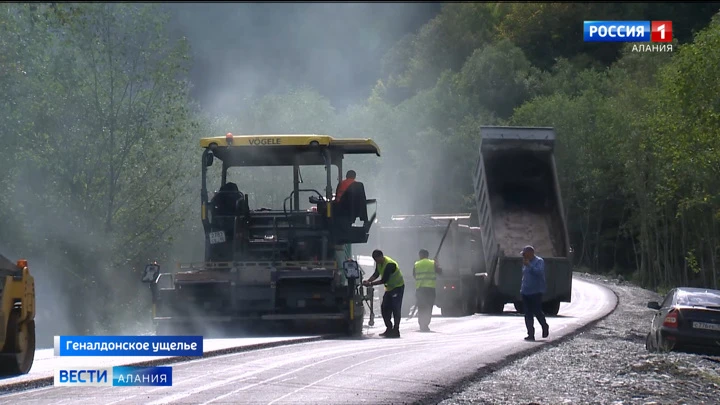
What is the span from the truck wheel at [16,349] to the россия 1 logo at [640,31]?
36261 millimetres

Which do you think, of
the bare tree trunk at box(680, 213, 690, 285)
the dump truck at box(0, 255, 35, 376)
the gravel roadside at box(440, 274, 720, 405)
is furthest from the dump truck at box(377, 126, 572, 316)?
the bare tree trunk at box(680, 213, 690, 285)

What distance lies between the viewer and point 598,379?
1188cm

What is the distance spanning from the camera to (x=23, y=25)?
23.1 meters

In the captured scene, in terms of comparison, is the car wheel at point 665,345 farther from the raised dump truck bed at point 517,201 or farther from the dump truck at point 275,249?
the raised dump truck bed at point 517,201

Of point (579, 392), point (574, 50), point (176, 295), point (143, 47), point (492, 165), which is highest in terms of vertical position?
point (574, 50)

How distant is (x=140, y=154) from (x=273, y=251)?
41.6 feet

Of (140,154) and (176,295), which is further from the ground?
(140,154)

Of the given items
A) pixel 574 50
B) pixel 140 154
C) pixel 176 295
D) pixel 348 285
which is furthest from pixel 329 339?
pixel 574 50

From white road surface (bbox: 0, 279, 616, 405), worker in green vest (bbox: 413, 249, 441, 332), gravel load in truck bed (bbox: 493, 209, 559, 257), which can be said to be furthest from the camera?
gravel load in truck bed (bbox: 493, 209, 559, 257)

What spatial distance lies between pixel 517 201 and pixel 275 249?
402 inches

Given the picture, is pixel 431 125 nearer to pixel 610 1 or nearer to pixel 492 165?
pixel 610 1

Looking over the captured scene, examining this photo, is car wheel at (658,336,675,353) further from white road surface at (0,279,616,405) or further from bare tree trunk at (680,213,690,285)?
bare tree trunk at (680,213,690,285)

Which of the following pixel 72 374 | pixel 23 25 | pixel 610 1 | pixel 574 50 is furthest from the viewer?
pixel 574 50

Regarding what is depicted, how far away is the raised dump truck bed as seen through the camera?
2469 centimetres
